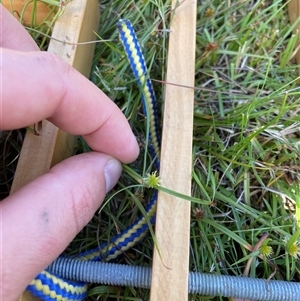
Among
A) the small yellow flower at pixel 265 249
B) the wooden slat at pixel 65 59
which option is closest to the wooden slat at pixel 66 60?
the wooden slat at pixel 65 59

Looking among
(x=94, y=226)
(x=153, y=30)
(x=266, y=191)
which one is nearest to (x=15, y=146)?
(x=94, y=226)

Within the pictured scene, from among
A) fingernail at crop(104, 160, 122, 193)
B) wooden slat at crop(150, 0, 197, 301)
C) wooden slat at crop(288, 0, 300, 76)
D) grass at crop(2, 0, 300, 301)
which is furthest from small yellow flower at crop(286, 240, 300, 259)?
wooden slat at crop(288, 0, 300, 76)

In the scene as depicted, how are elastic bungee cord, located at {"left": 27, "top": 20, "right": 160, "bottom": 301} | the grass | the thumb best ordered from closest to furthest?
the thumb, elastic bungee cord, located at {"left": 27, "top": 20, "right": 160, "bottom": 301}, the grass

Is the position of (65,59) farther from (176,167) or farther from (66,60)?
(176,167)

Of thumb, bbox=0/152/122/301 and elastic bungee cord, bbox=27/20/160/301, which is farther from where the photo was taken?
elastic bungee cord, bbox=27/20/160/301

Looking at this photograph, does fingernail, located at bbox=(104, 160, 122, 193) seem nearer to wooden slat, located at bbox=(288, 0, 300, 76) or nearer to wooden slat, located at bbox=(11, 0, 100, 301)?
wooden slat, located at bbox=(11, 0, 100, 301)

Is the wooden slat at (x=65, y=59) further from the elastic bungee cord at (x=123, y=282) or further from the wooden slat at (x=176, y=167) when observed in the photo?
the wooden slat at (x=176, y=167)

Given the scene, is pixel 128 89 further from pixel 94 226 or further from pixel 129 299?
pixel 129 299

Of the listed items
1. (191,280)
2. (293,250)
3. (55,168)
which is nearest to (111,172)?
(55,168)
